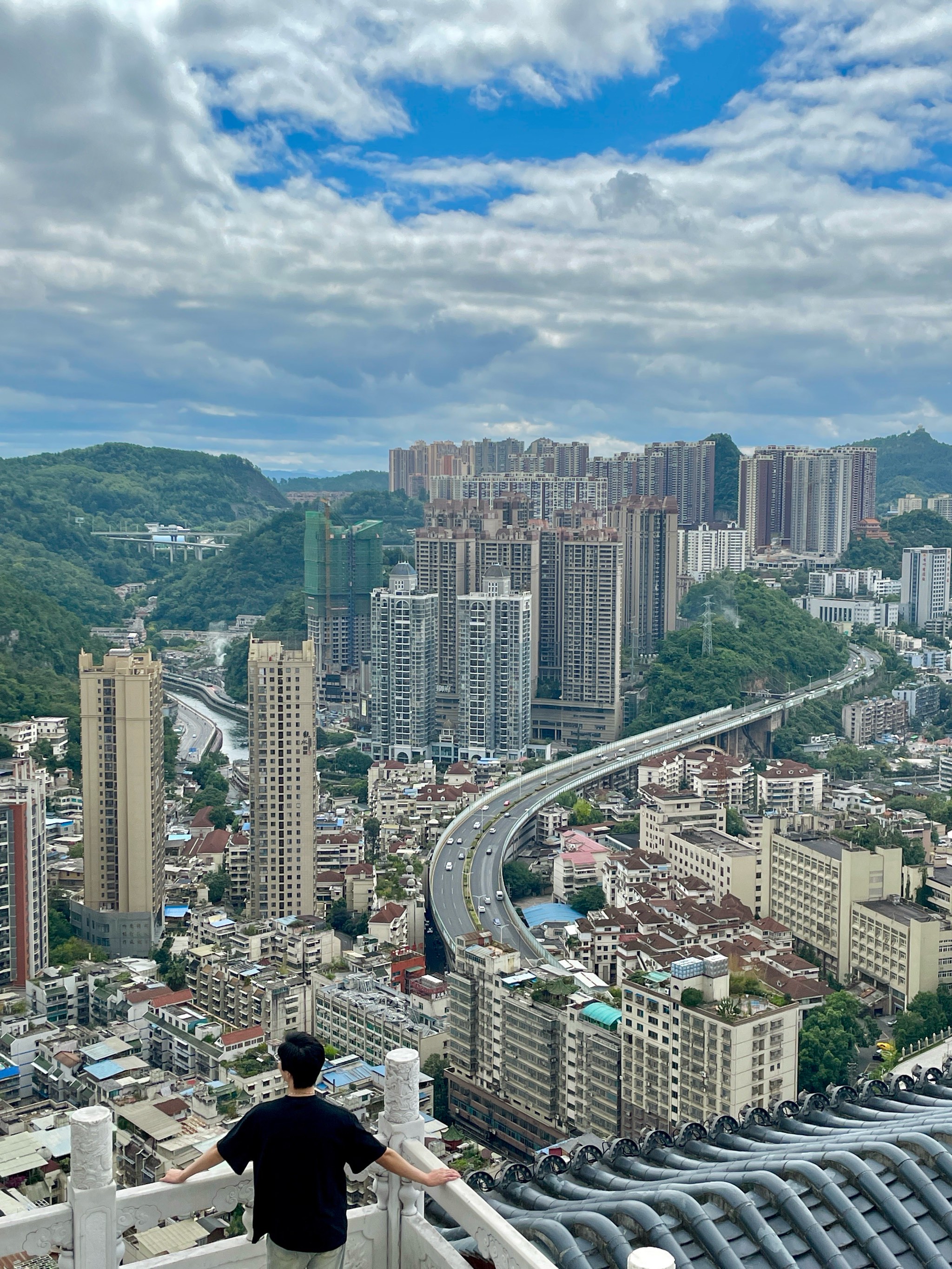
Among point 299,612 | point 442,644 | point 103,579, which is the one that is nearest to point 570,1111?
point 442,644

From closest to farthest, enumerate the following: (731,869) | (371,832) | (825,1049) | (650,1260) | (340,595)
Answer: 1. (650,1260)
2. (825,1049)
3. (731,869)
4. (371,832)
5. (340,595)

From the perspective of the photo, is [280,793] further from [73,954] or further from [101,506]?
[101,506]

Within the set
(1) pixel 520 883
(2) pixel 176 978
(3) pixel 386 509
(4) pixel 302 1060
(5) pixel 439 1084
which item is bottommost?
(5) pixel 439 1084

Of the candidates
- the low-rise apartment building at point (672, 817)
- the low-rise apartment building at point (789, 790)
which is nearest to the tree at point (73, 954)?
the low-rise apartment building at point (672, 817)

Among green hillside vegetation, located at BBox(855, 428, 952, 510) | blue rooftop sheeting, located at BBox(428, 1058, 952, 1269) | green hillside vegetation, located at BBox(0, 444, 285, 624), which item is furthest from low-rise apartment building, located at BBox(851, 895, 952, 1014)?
green hillside vegetation, located at BBox(855, 428, 952, 510)

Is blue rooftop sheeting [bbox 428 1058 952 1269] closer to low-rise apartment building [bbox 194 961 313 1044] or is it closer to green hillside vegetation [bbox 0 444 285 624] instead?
low-rise apartment building [bbox 194 961 313 1044]

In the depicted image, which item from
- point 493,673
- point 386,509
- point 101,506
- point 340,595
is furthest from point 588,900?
point 101,506

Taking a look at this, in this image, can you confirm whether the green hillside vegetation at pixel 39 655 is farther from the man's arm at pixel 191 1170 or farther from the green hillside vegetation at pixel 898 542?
the green hillside vegetation at pixel 898 542

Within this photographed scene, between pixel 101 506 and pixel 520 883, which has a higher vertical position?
pixel 101 506
